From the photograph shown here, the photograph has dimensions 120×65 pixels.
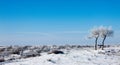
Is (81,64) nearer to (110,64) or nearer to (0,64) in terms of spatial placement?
(110,64)

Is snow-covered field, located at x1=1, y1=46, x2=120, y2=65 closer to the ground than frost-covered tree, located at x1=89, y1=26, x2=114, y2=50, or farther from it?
closer to the ground

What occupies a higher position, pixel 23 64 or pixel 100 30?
pixel 100 30

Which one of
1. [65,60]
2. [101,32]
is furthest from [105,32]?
[65,60]

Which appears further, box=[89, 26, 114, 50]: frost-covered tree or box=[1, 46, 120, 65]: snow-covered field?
box=[89, 26, 114, 50]: frost-covered tree

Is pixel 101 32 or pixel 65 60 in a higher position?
pixel 101 32

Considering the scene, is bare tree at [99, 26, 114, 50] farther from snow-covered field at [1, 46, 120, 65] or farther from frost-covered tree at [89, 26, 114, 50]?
snow-covered field at [1, 46, 120, 65]

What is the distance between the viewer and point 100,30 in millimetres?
82188

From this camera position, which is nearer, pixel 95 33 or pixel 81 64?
pixel 81 64

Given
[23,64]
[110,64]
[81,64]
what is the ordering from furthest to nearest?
[110,64] → [81,64] → [23,64]

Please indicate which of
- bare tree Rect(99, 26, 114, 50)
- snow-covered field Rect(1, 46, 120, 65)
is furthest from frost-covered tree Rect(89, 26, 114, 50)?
snow-covered field Rect(1, 46, 120, 65)

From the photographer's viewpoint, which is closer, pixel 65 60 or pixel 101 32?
pixel 65 60

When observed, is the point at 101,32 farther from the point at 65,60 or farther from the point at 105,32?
the point at 65,60

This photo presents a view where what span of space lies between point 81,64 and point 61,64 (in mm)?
2191

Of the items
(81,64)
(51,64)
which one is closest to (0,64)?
(51,64)
